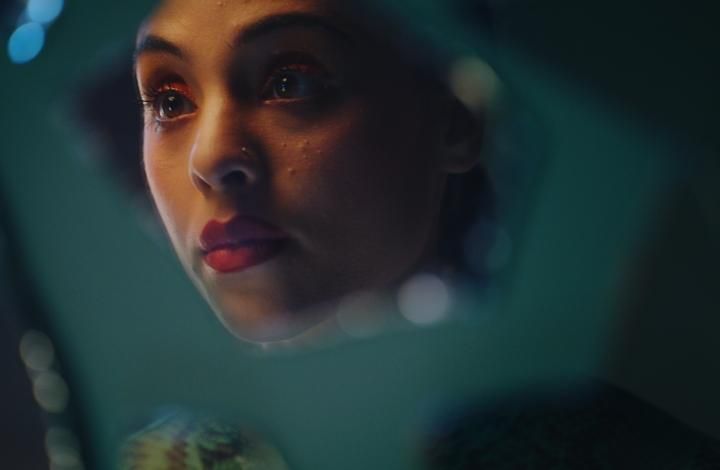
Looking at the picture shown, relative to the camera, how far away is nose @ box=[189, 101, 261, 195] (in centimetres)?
96

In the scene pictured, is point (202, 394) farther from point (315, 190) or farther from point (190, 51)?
point (190, 51)

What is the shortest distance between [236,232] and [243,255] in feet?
0.10

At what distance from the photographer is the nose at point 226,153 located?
96 centimetres

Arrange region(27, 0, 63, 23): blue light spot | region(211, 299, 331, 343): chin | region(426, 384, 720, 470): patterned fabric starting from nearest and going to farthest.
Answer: region(426, 384, 720, 470): patterned fabric → region(211, 299, 331, 343): chin → region(27, 0, 63, 23): blue light spot

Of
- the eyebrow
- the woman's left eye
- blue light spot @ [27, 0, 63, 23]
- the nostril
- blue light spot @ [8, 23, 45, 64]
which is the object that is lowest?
the nostril

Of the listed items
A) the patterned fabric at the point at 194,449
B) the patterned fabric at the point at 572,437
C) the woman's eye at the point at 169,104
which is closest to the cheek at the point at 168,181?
the woman's eye at the point at 169,104

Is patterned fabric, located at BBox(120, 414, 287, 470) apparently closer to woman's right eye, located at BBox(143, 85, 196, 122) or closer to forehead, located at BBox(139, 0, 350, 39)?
woman's right eye, located at BBox(143, 85, 196, 122)

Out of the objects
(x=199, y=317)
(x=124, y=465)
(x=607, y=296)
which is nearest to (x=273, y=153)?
(x=199, y=317)

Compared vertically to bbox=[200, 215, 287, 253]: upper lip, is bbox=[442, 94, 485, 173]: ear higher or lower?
higher

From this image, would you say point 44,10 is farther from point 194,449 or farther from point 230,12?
point 194,449

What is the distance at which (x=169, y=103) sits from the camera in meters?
1.03

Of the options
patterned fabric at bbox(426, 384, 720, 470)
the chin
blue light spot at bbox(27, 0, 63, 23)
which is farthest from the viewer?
blue light spot at bbox(27, 0, 63, 23)

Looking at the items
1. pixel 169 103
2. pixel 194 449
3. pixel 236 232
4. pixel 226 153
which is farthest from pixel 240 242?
pixel 194 449

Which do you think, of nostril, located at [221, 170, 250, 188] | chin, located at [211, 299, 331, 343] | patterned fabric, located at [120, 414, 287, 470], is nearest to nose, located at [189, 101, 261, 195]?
nostril, located at [221, 170, 250, 188]
